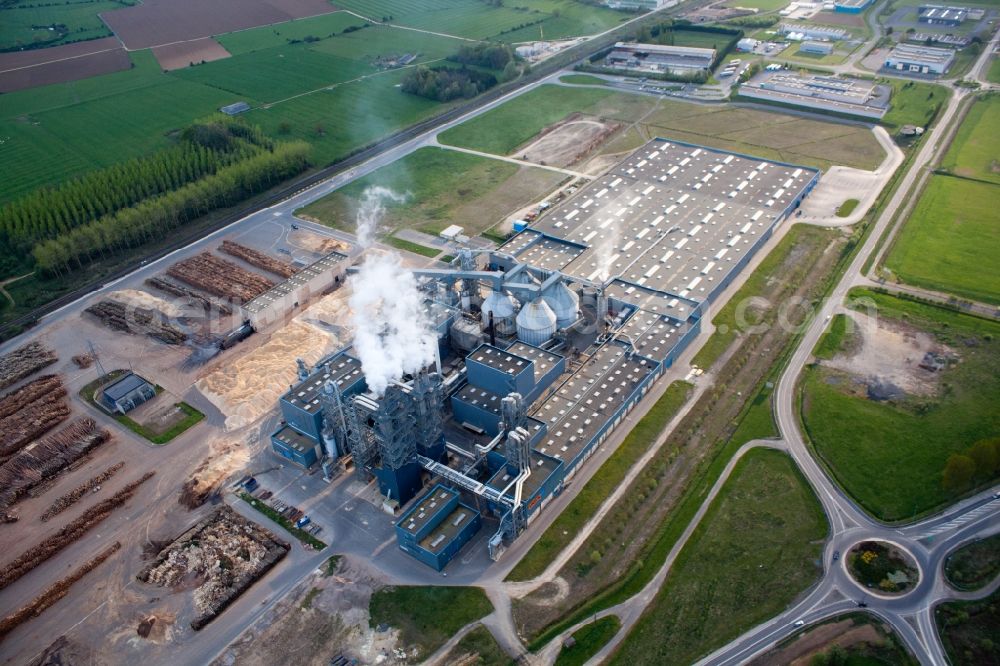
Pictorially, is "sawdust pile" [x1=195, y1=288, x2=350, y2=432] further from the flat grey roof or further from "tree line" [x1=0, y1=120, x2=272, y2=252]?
"tree line" [x1=0, y1=120, x2=272, y2=252]

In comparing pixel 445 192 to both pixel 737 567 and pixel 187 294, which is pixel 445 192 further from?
pixel 737 567

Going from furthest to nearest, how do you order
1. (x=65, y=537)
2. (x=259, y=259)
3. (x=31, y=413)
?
1. (x=259, y=259)
2. (x=31, y=413)
3. (x=65, y=537)

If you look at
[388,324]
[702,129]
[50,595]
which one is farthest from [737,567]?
A: [702,129]

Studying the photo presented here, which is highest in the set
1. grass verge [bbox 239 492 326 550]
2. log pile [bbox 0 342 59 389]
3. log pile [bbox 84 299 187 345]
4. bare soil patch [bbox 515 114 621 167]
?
bare soil patch [bbox 515 114 621 167]

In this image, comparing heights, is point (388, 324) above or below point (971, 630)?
above

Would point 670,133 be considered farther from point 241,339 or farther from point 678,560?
point 678,560

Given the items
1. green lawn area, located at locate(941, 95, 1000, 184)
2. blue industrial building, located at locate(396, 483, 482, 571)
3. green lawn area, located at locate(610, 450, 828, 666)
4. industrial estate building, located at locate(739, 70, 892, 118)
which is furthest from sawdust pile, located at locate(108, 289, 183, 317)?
green lawn area, located at locate(941, 95, 1000, 184)

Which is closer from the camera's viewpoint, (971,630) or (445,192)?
(971,630)
